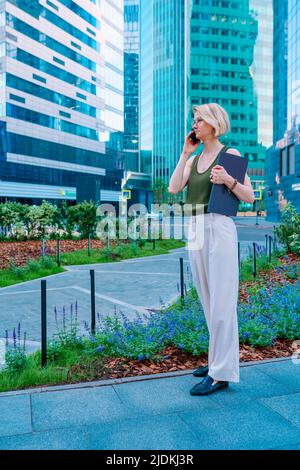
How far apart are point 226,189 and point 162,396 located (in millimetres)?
1774

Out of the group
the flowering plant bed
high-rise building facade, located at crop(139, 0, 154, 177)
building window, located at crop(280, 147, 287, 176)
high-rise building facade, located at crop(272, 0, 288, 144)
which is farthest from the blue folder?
high-rise building facade, located at crop(139, 0, 154, 177)

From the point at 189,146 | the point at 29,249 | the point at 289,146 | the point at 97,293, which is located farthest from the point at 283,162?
the point at 189,146

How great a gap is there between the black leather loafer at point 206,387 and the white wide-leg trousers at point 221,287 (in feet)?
0.23

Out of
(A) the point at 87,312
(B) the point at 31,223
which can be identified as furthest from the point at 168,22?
(A) the point at 87,312

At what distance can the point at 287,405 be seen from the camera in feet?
10.8

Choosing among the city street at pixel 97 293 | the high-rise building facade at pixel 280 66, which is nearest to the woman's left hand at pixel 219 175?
the city street at pixel 97 293

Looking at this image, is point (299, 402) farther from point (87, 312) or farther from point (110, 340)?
point (87, 312)

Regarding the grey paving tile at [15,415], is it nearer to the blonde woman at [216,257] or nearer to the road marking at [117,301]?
the blonde woman at [216,257]

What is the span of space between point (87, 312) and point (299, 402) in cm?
434

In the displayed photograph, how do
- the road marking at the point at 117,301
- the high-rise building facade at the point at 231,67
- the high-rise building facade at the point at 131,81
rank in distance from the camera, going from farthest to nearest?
the high-rise building facade at the point at 131,81, the high-rise building facade at the point at 231,67, the road marking at the point at 117,301

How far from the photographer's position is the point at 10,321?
21.2 feet

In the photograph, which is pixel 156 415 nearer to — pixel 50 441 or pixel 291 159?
pixel 50 441

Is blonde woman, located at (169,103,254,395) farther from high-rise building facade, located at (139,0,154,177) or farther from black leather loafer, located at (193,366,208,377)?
high-rise building facade, located at (139,0,154,177)

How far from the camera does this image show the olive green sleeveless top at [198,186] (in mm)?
3504
